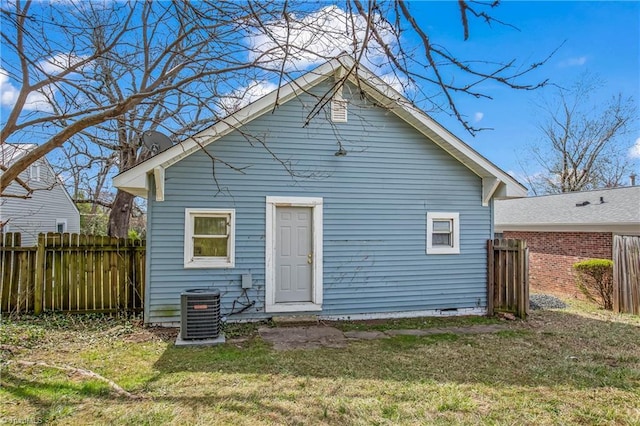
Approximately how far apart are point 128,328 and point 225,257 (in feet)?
6.40

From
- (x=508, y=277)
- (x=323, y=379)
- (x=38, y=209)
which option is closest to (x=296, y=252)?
(x=323, y=379)

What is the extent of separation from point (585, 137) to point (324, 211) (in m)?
23.9

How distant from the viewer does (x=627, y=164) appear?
80.1ft

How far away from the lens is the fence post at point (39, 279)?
297 inches

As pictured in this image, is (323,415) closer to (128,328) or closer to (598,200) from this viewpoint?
(128,328)

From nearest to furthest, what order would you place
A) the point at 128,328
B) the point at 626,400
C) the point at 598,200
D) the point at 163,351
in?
the point at 626,400 → the point at 163,351 → the point at 128,328 → the point at 598,200

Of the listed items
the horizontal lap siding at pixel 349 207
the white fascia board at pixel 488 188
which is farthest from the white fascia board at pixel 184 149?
the white fascia board at pixel 488 188

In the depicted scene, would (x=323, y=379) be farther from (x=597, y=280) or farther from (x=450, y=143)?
(x=597, y=280)

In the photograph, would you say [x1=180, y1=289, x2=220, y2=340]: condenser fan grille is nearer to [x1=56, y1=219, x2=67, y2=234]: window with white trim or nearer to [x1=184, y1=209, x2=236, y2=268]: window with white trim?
[x1=184, y1=209, x2=236, y2=268]: window with white trim

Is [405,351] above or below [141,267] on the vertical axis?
below

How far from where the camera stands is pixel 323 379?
180 inches

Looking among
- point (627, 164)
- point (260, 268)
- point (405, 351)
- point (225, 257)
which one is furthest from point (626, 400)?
point (627, 164)

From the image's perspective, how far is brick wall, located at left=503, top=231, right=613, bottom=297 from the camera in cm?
1201

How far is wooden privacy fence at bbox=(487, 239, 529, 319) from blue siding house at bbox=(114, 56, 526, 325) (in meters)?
0.20
